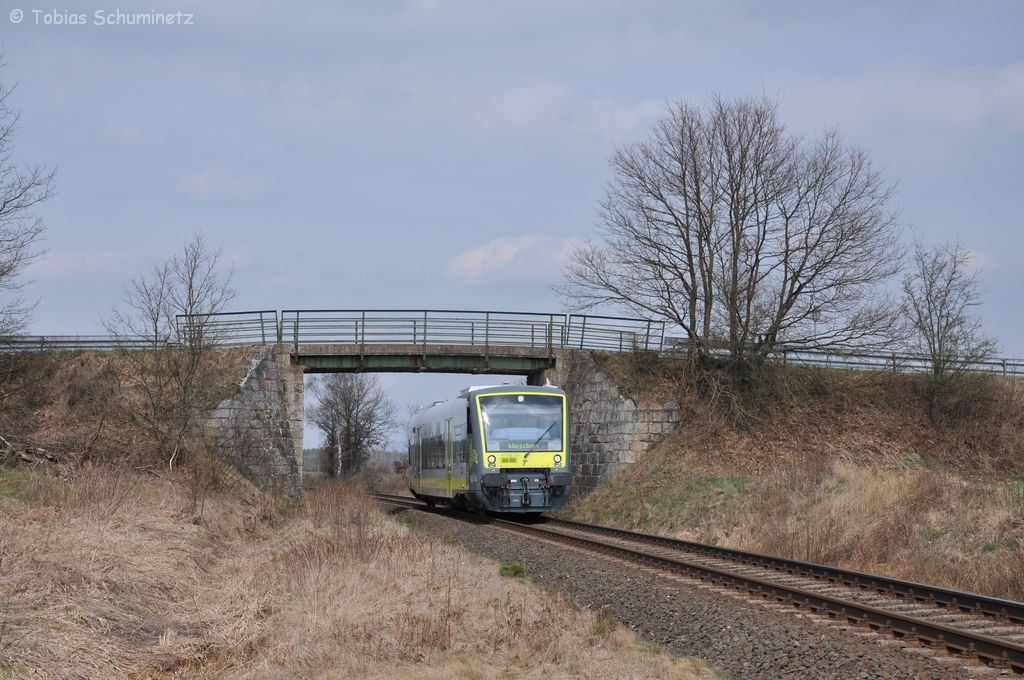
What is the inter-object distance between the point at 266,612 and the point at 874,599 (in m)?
6.81

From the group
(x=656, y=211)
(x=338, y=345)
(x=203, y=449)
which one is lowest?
(x=203, y=449)

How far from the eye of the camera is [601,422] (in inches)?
1236

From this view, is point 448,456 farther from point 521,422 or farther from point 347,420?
point 347,420

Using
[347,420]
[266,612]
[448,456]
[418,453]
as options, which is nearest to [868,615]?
[266,612]

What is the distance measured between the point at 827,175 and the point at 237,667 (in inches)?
1089

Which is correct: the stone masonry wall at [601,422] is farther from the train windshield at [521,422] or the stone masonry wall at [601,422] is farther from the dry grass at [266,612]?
the dry grass at [266,612]

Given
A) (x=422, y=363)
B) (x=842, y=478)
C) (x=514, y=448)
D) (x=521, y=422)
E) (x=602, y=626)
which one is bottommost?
(x=602, y=626)

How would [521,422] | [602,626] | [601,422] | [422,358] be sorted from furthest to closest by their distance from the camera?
[422,358] < [601,422] < [521,422] < [602,626]

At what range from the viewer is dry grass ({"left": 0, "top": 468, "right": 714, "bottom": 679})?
7.85 m

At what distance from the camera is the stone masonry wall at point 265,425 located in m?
30.1

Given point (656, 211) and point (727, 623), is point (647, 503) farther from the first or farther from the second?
point (727, 623)

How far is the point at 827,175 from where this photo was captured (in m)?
31.4

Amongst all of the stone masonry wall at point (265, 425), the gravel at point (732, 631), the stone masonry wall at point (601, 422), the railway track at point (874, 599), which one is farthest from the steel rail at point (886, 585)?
the stone masonry wall at point (265, 425)

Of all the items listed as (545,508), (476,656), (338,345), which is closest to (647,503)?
(545,508)
